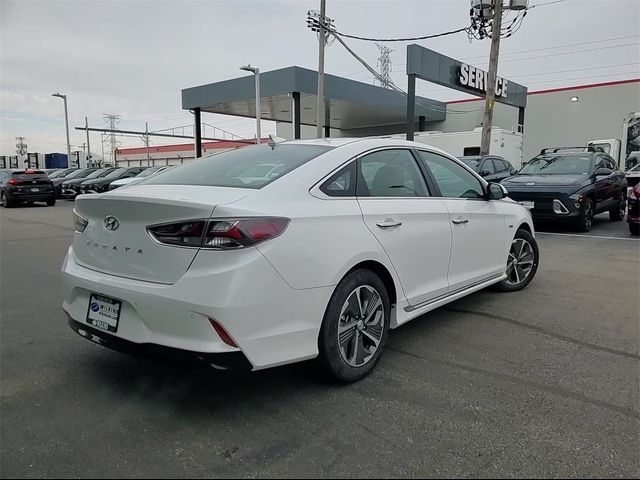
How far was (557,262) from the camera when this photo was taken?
7098mm

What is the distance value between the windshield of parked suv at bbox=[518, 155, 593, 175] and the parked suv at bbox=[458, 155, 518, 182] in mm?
994

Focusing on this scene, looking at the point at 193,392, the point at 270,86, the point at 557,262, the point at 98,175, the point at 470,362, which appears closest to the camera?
the point at 193,392

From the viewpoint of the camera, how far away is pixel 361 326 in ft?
Answer: 10.4

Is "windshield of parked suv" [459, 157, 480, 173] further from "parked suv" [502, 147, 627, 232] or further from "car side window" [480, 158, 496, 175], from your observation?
"parked suv" [502, 147, 627, 232]

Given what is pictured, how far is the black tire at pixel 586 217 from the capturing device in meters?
9.77

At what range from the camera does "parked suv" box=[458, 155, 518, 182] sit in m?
12.5

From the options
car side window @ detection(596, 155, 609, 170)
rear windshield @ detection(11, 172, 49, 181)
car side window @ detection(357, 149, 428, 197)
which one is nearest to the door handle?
car side window @ detection(357, 149, 428, 197)

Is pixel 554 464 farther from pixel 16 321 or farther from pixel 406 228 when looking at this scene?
pixel 16 321

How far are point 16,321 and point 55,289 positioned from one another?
119cm

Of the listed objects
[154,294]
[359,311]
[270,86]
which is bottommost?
[359,311]

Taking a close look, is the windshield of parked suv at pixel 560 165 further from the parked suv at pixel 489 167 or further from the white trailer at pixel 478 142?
the white trailer at pixel 478 142

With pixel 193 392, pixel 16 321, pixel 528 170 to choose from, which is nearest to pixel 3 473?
pixel 193 392

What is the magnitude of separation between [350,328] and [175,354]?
107 cm

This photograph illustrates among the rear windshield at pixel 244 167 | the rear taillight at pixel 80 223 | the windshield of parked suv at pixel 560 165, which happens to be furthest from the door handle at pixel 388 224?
the windshield of parked suv at pixel 560 165
